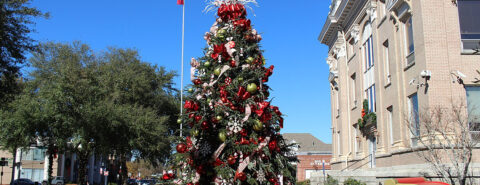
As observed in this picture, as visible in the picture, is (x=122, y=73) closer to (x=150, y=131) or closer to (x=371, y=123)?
(x=150, y=131)

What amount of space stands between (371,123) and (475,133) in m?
8.83

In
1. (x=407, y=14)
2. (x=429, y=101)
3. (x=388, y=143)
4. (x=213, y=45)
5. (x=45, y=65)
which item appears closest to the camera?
(x=213, y=45)

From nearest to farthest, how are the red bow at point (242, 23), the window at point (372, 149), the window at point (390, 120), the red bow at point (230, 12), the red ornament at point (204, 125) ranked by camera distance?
the red ornament at point (204, 125)
the red bow at point (242, 23)
the red bow at point (230, 12)
the window at point (390, 120)
the window at point (372, 149)

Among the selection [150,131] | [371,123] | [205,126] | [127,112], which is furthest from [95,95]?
[205,126]

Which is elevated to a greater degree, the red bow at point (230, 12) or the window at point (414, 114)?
the red bow at point (230, 12)

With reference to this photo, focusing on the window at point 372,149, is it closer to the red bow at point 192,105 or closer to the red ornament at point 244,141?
the red ornament at point 244,141

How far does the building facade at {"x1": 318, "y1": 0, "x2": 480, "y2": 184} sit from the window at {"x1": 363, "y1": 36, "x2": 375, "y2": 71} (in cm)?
5

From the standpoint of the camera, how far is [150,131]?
29750 millimetres

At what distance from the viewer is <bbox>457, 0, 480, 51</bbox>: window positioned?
18.4 metres

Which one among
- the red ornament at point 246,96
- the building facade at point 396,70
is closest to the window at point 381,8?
the building facade at point 396,70

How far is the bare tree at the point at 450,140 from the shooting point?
14.5 metres

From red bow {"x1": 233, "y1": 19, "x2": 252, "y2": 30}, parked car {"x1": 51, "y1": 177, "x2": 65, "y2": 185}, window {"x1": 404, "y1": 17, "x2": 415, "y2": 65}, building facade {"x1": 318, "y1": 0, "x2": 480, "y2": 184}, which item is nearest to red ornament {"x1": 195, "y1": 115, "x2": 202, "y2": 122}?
red bow {"x1": 233, "y1": 19, "x2": 252, "y2": 30}

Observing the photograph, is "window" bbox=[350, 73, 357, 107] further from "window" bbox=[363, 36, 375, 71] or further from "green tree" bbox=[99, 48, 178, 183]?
"green tree" bbox=[99, 48, 178, 183]

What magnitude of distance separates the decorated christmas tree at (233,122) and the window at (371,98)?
17833 millimetres
